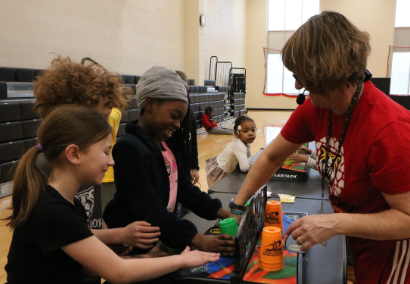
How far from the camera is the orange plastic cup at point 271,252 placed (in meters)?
1.09

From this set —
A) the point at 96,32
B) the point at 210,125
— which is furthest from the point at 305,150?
the point at 210,125

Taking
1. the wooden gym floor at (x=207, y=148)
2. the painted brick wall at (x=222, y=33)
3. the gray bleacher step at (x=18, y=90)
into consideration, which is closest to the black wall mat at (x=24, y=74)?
the gray bleacher step at (x=18, y=90)

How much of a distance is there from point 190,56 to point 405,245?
9291 millimetres

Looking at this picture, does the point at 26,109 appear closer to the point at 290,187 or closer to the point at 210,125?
the point at 290,187

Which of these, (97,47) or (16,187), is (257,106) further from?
(16,187)

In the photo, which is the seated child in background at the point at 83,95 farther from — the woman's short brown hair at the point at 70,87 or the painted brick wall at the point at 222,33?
the painted brick wall at the point at 222,33

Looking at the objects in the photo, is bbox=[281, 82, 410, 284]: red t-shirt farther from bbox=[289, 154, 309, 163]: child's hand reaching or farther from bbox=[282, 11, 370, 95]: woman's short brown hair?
bbox=[289, 154, 309, 163]: child's hand reaching

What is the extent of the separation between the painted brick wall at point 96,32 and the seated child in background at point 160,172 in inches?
149

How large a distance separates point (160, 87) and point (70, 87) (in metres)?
0.37

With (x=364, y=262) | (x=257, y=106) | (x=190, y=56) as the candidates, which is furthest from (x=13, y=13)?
(x=257, y=106)

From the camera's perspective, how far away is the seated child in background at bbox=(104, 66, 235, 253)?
1.29 meters

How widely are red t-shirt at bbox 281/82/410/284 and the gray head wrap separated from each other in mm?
564

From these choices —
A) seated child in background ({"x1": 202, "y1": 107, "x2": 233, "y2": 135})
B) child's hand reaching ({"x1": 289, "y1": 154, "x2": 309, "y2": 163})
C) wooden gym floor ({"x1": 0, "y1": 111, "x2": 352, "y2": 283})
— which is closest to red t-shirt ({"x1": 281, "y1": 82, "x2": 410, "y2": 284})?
child's hand reaching ({"x1": 289, "y1": 154, "x2": 309, "y2": 163})

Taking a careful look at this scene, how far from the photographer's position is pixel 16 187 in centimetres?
103
